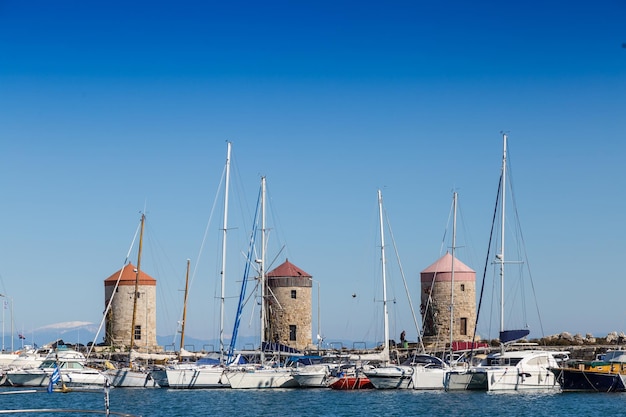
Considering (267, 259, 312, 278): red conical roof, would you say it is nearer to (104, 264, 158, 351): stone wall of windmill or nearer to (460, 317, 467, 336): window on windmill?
(104, 264, 158, 351): stone wall of windmill

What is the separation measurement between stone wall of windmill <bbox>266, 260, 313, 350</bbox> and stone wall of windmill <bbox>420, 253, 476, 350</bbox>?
691 centimetres

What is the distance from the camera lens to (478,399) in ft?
148

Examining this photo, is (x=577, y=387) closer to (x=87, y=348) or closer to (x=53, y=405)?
(x=53, y=405)

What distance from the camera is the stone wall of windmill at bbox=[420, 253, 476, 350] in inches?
2603

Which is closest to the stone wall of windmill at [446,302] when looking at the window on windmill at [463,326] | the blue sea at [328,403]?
the window on windmill at [463,326]

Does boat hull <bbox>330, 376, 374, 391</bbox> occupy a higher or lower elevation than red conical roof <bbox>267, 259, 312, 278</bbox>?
lower

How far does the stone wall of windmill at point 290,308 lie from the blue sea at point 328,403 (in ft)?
57.8

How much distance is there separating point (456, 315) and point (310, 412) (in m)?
26.8

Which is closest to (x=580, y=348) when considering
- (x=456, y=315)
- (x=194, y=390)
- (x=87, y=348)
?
(x=456, y=315)

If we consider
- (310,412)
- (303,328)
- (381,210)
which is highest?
(381,210)

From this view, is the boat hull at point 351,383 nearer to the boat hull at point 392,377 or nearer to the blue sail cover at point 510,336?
the boat hull at point 392,377

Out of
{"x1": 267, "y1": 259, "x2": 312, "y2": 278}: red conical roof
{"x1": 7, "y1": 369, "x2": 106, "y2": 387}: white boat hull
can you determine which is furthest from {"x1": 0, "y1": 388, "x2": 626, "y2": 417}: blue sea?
{"x1": 267, "y1": 259, "x2": 312, "y2": 278}: red conical roof

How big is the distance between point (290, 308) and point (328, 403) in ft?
79.2

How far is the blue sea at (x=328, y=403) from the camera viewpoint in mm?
40969
